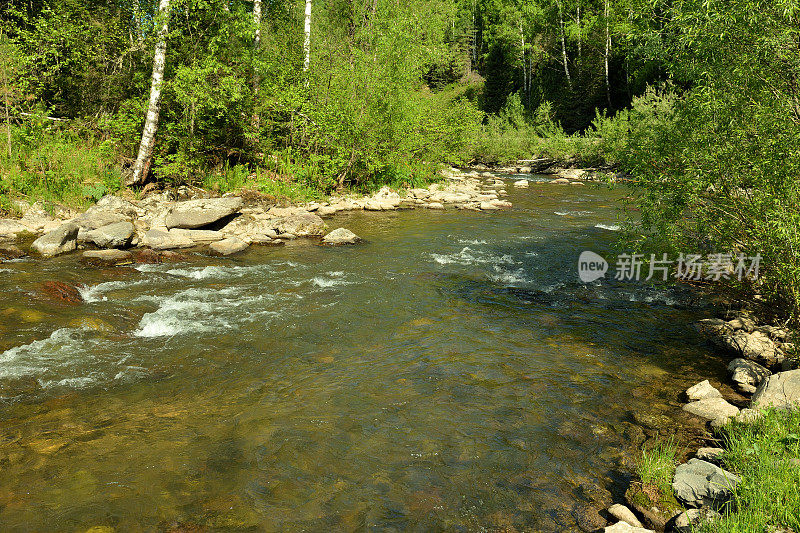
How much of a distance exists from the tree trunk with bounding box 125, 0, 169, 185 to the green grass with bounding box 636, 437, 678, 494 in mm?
17210

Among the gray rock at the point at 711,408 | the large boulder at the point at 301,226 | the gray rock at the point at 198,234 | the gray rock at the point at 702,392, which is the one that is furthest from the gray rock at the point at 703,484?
the gray rock at the point at 198,234

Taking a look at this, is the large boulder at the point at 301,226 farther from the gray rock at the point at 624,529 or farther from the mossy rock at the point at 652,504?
the gray rock at the point at 624,529

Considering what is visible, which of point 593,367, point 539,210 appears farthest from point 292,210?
point 593,367

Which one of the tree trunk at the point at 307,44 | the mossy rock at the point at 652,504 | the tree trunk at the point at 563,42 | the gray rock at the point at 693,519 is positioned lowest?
the mossy rock at the point at 652,504

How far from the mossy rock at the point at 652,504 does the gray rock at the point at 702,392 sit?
2336mm

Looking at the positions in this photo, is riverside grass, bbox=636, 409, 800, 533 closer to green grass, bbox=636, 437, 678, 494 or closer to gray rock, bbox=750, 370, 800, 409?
green grass, bbox=636, 437, 678, 494

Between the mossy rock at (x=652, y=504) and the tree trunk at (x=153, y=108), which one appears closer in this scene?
the mossy rock at (x=652, y=504)

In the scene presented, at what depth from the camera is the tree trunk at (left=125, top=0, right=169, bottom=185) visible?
15828 mm

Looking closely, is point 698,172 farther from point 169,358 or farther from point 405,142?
point 405,142

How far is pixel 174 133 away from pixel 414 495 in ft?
55.7

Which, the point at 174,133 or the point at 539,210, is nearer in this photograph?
the point at 174,133

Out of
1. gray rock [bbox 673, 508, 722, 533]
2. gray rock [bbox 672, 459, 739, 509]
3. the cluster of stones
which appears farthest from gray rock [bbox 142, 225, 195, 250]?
gray rock [bbox 673, 508, 722, 533]

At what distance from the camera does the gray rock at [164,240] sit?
13633 mm

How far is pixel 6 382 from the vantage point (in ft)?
22.0
